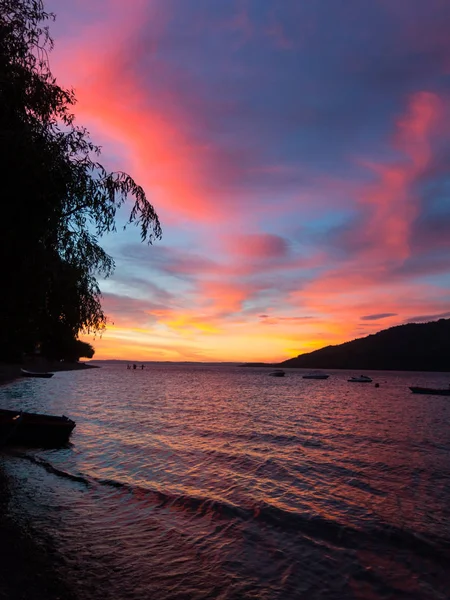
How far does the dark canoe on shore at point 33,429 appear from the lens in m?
18.8

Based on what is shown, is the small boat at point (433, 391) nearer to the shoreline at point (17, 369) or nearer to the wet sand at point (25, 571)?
the wet sand at point (25, 571)

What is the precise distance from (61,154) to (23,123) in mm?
1289

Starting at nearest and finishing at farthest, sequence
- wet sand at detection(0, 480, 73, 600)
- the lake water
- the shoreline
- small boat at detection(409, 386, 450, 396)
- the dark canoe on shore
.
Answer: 1. wet sand at detection(0, 480, 73, 600)
2. the lake water
3. the dark canoe on shore
4. small boat at detection(409, 386, 450, 396)
5. the shoreline

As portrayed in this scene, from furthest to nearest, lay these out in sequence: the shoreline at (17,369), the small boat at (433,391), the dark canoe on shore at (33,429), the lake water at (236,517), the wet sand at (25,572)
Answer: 1. the shoreline at (17,369)
2. the small boat at (433,391)
3. the dark canoe on shore at (33,429)
4. the lake water at (236,517)
5. the wet sand at (25,572)

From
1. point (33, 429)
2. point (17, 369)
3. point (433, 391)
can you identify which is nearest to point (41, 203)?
point (33, 429)

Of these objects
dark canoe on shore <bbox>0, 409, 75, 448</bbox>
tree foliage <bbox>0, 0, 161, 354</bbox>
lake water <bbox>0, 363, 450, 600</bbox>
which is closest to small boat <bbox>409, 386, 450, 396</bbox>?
lake water <bbox>0, 363, 450, 600</bbox>

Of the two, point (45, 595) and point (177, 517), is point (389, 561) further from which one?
point (45, 595)

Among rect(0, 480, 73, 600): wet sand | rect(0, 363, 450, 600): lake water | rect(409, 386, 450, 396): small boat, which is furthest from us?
rect(409, 386, 450, 396): small boat

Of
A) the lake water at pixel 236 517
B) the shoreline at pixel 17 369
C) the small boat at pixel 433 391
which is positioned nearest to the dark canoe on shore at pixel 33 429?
the lake water at pixel 236 517

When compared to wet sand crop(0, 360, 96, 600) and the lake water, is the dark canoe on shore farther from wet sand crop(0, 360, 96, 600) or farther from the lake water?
wet sand crop(0, 360, 96, 600)

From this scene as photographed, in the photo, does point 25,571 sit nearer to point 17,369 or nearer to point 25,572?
point 25,572

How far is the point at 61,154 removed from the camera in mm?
9070

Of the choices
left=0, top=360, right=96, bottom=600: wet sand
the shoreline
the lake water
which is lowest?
the lake water

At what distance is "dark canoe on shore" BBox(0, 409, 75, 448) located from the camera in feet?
61.8
